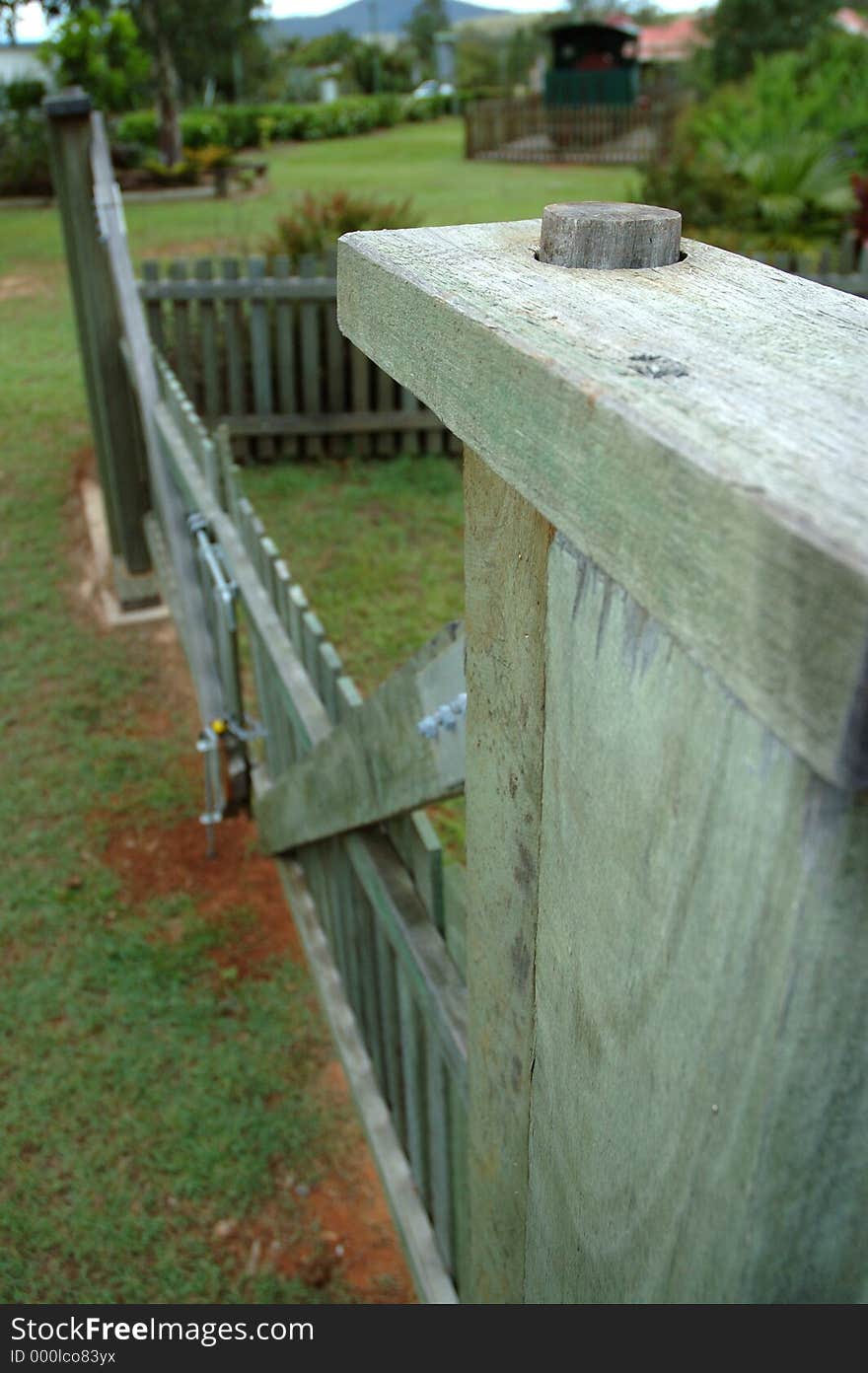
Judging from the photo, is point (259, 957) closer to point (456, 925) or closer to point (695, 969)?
point (456, 925)

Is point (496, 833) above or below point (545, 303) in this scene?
below

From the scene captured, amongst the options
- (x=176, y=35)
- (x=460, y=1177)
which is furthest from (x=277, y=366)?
(x=176, y=35)

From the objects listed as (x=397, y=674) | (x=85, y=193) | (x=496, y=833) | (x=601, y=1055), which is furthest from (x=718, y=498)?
(x=85, y=193)

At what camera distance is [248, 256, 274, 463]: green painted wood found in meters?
7.11

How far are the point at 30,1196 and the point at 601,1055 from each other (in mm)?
2415

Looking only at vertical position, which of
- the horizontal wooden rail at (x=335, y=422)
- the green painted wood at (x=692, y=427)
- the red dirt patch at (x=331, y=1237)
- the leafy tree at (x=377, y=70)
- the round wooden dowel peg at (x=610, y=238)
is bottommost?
the red dirt patch at (x=331, y=1237)

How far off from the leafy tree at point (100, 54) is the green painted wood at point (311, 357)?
18957 millimetres

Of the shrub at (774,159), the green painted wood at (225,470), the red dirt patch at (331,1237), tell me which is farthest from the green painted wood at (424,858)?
Answer: the shrub at (774,159)

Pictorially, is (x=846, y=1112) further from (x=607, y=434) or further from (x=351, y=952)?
(x=351, y=952)

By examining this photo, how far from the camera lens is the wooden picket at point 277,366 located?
7.18m

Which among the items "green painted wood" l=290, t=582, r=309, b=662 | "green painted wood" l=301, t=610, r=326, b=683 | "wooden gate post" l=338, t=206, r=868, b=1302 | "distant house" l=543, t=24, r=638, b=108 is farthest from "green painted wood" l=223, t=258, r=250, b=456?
"distant house" l=543, t=24, r=638, b=108

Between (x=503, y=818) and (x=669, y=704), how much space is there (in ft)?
1.34

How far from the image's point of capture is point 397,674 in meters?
1.51

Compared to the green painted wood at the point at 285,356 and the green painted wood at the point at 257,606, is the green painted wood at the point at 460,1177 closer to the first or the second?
the green painted wood at the point at 257,606
